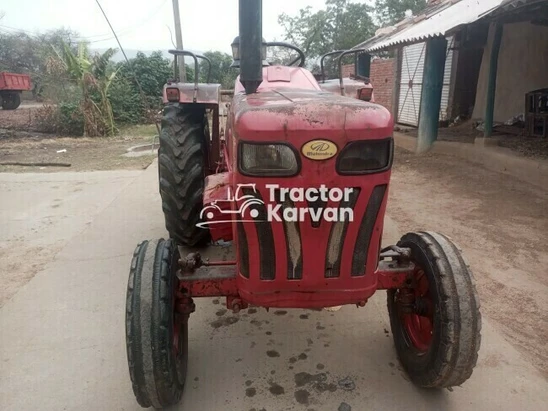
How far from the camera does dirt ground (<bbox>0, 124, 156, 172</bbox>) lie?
847cm

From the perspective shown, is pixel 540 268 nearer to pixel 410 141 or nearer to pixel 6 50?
pixel 410 141

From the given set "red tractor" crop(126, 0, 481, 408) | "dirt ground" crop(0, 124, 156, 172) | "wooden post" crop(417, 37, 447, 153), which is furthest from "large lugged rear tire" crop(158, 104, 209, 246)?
"wooden post" crop(417, 37, 447, 153)

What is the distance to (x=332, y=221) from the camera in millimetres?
1890

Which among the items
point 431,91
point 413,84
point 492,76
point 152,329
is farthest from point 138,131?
point 152,329

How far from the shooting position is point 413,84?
1160cm

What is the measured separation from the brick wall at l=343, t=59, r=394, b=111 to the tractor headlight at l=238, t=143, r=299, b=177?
38.8ft

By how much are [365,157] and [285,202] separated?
1.20 feet

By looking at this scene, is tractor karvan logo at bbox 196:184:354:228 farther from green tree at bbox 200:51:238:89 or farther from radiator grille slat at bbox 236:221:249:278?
green tree at bbox 200:51:238:89

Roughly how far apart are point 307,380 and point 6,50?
35405 mm

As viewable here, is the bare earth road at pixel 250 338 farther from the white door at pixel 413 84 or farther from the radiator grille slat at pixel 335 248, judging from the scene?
the white door at pixel 413 84

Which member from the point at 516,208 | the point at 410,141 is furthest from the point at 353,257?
the point at 410,141

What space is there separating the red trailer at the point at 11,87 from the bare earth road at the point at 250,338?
56.8 ft

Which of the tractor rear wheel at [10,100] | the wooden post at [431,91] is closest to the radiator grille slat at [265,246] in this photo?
the wooden post at [431,91]

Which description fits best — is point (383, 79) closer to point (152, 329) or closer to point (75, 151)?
point (75, 151)
